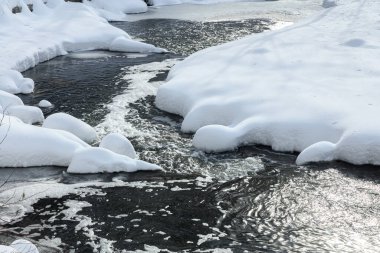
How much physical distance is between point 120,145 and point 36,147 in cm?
140

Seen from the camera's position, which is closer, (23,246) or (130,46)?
(23,246)

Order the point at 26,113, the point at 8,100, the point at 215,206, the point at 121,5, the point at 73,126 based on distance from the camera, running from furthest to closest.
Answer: the point at 121,5 → the point at 8,100 → the point at 26,113 → the point at 73,126 → the point at 215,206

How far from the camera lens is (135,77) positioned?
1545cm

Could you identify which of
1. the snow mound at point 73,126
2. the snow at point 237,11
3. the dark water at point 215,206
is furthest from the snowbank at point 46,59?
the snow at point 237,11

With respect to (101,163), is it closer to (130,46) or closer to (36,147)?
(36,147)

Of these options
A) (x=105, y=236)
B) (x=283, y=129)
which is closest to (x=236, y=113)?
(x=283, y=129)

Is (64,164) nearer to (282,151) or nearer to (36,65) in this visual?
(282,151)

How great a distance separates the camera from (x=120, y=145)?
9578 millimetres

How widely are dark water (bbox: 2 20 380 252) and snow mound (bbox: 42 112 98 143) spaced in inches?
32.1

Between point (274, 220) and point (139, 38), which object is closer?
point (274, 220)

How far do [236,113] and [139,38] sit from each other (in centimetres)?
1075

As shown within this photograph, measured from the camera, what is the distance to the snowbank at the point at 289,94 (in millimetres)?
10047

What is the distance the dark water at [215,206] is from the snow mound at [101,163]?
0.15m

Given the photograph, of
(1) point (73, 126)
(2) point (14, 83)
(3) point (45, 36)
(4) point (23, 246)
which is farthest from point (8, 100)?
(3) point (45, 36)
